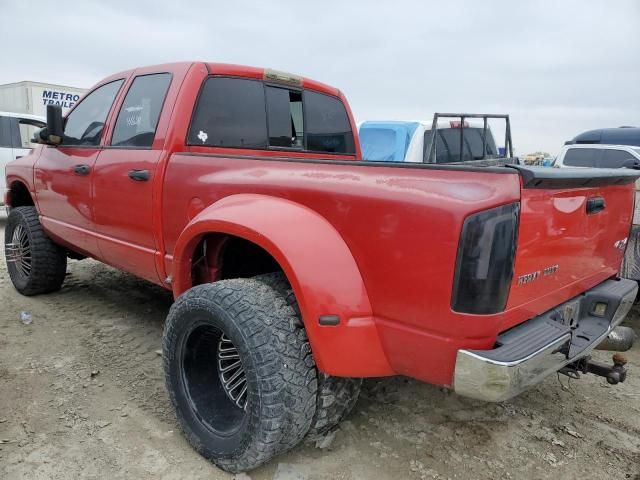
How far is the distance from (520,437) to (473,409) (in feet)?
0.97

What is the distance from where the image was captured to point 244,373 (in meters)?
2.00

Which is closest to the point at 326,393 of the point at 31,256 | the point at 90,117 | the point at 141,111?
the point at 141,111

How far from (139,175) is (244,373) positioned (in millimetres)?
1423

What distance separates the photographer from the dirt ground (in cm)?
215

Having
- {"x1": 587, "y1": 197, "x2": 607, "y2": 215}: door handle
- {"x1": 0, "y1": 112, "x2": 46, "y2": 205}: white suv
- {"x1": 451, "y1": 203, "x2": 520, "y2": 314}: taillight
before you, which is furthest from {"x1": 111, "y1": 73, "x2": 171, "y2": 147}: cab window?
{"x1": 0, "y1": 112, "x2": 46, "y2": 205}: white suv


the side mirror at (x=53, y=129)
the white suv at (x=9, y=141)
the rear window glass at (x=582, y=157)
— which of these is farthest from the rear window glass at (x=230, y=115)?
the rear window glass at (x=582, y=157)

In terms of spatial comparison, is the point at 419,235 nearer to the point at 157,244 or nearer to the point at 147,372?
the point at 157,244

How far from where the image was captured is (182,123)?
9.13 ft

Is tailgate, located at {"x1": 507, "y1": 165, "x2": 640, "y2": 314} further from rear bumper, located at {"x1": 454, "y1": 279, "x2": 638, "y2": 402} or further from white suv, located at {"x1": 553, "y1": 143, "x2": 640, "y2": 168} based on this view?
white suv, located at {"x1": 553, "y1": 143, "x2": 640, "y2": 168}

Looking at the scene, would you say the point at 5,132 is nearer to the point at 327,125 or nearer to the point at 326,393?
the point at 327,125

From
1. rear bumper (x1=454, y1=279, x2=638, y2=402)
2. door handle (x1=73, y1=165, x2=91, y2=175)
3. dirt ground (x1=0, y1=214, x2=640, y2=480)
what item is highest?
door handle (x1=73, y1=165, x2=91, y2=175)

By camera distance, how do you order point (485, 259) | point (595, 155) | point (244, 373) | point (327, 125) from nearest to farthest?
point (485, 259), point (244, 373), point (327, 125), point (595, 155)

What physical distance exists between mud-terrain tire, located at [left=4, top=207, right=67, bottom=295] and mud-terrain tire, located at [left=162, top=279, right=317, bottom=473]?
8.10 ft

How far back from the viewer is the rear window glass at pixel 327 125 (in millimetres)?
3617
